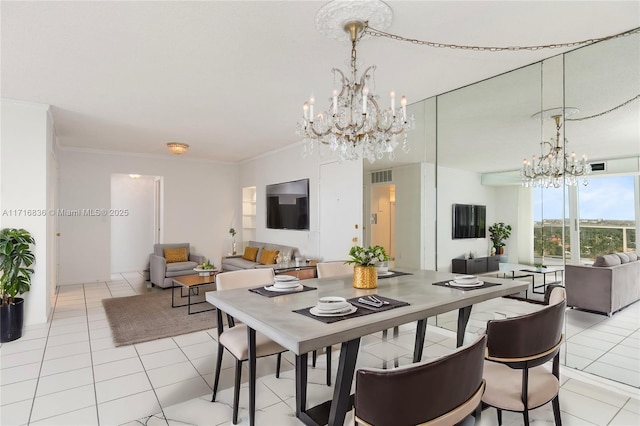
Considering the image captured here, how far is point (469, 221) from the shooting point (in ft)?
12.5

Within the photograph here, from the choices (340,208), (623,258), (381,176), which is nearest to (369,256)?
(623,258)

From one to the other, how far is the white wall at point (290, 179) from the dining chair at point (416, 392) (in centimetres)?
373

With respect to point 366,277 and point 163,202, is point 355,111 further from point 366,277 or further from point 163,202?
point 163,202

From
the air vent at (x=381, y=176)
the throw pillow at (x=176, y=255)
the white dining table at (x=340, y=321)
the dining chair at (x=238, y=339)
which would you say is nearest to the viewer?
the white dining table at (x=340, y=321)

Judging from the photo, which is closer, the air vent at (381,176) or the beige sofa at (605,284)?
the beige sofa at (605,284)

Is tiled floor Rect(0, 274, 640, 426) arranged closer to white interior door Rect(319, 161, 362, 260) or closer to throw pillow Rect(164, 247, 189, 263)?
white interior door Rect(319, 161, 362, 260)

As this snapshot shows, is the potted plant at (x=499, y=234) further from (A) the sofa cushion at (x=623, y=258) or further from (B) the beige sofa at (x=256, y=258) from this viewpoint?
(B) the beige sofa at (x=256, y=258)

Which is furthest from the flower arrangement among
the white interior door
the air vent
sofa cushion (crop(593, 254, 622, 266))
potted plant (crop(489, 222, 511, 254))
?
the white interior door

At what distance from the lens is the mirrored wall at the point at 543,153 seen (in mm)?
2746

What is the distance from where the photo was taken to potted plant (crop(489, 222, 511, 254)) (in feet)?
11.5

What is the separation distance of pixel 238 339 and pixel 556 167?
9.89 feet

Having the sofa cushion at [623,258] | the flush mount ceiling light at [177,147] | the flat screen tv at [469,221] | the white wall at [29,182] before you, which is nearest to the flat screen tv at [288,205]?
the flush mount ceiling light at [177,147]

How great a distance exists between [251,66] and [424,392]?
2.91m

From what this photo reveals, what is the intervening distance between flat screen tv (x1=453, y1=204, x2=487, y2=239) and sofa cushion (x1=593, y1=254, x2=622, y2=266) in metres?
0.97
